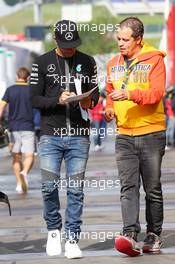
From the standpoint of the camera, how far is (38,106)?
8625 millimetres

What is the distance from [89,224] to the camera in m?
10.7

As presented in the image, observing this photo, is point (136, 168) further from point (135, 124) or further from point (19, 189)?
point (19, 189)

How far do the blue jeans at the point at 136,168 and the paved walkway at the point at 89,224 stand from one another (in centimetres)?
39

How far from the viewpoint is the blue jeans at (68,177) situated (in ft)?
28.2

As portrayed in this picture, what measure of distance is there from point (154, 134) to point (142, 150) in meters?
0.17

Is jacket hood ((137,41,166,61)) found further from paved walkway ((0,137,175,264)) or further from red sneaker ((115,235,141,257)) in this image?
paved walkway ((0,137,175,264))

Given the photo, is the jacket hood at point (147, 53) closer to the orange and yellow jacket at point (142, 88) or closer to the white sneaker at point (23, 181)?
the orange and yellow jacket at point (142, 88)

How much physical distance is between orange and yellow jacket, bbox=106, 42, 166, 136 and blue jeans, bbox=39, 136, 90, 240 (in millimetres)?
415

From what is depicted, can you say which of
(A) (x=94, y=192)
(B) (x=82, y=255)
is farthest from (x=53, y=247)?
(A) (x=94, y=192)

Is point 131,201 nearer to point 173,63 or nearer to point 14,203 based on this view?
point 14,203

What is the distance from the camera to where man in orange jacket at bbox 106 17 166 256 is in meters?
8.51

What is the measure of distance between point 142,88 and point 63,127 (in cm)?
77

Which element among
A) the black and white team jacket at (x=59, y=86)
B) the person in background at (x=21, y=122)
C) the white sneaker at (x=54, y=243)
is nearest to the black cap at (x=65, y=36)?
the black and white team jacket at (x=59, y=86)

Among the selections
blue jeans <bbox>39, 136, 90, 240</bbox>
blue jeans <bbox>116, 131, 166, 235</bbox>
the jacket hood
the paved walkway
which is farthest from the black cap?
the paved walkway
